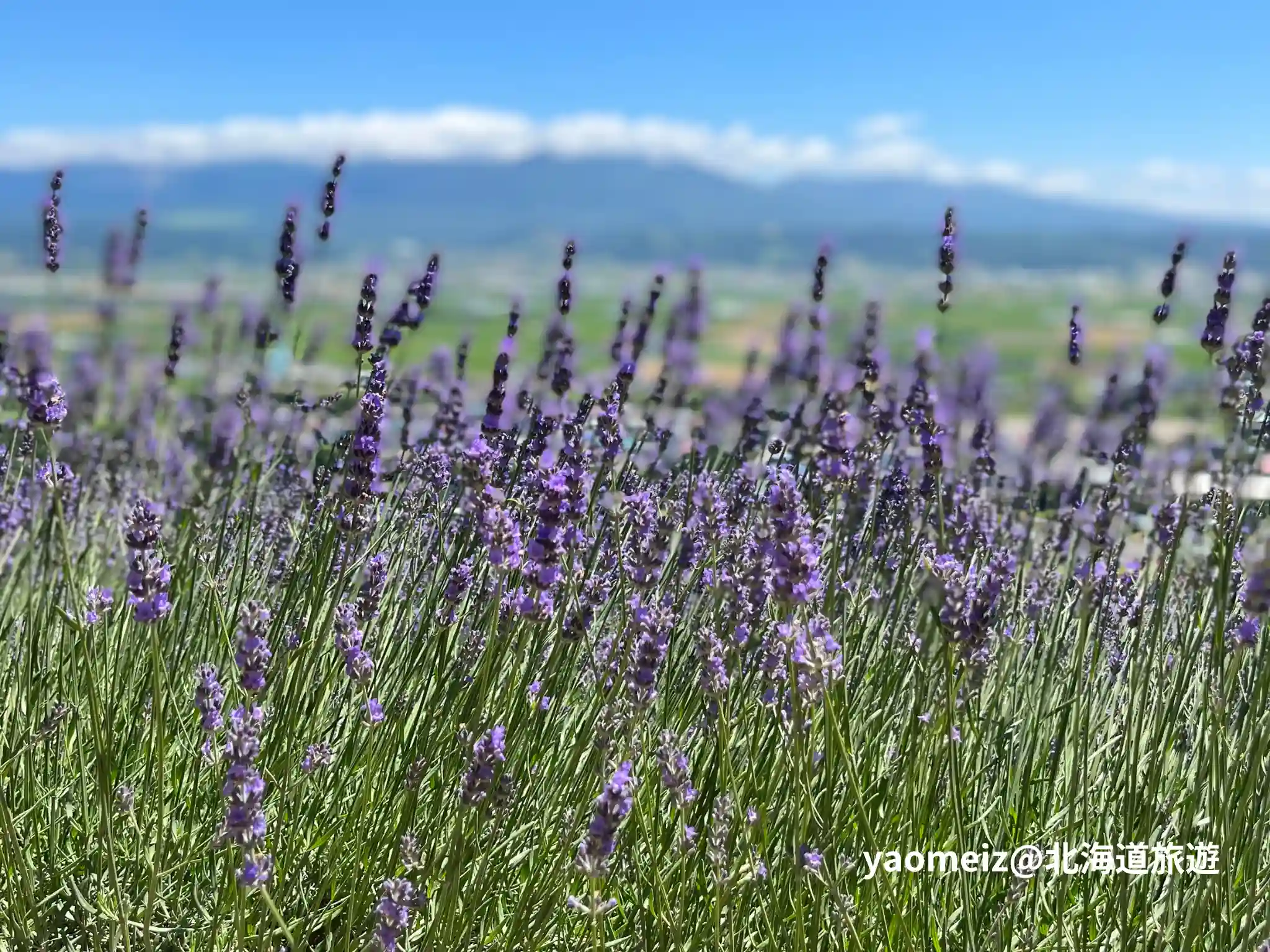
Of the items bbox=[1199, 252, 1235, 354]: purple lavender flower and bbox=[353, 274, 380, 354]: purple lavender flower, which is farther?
bbox=[353, 274, 380, 354]: purple lavender flower

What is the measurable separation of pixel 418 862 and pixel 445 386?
2823 mm

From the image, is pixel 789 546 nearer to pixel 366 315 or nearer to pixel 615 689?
pixel 615 689

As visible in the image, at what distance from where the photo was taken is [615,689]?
1927 mm

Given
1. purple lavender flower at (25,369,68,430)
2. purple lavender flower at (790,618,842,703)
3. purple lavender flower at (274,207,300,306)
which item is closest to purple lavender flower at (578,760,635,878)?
purple lavender flower at (790,618,842,703)

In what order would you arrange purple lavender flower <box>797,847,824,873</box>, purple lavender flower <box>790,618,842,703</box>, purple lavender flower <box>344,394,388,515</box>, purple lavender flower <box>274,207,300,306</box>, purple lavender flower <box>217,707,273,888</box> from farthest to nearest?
1. purple lavender flower <box>274,207,300,306</box>
2. purple lavender flower <box>344,394,388,515</box>
3. purple lavender flower <box>797,847,824,873</box>
4. purple lavender flower <box>790,618,842,703</box>
5. purple lavender flower <box>217,707,273,888</box>

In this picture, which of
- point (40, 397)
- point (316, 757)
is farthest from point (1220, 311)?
point (40, 397)

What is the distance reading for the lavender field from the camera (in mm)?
1712

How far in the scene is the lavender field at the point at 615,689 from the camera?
1712 mm

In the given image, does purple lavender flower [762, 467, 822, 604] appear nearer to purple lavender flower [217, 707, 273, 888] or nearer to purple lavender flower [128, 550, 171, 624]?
purple lavender flower [217, 707, 273, 888]

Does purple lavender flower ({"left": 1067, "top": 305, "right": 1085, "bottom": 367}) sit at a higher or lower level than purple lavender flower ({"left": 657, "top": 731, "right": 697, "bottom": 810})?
higher

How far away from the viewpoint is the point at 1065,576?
3.60 meters

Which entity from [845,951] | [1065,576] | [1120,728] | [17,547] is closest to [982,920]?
[845,951]

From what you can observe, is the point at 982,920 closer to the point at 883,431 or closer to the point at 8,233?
the point at 883,431

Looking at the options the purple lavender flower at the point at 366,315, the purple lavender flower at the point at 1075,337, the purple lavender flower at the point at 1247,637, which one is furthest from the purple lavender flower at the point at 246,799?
the purple lavender flower at the point at 1075,337
